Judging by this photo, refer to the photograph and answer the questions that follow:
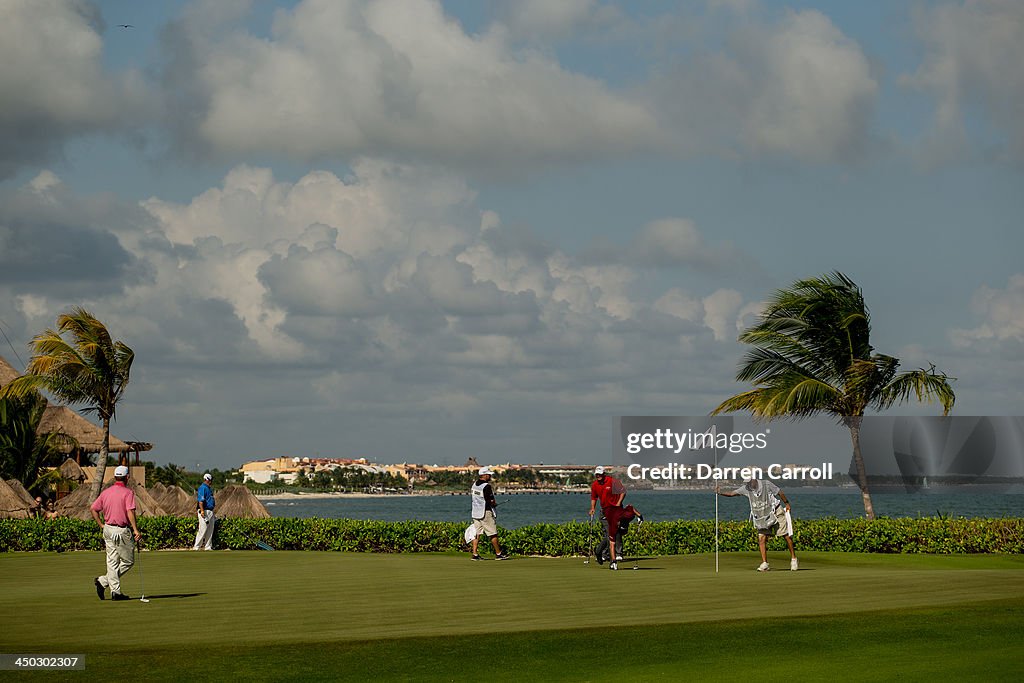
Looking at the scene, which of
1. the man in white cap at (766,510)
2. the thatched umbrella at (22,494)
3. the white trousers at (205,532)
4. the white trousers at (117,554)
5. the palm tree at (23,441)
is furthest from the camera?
the palm tree at (23,441)

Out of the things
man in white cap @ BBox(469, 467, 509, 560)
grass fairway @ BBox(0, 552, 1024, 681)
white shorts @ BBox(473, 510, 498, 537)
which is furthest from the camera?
white shorts @ BBox(473, 510, 498, 537)

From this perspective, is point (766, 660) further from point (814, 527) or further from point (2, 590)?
point (814, 527)

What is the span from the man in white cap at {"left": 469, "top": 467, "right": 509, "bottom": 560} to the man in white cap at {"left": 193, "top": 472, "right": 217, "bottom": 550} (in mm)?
7289

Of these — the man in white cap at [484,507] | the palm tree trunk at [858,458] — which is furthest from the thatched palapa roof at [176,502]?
the palm tree trunk at [858,458]

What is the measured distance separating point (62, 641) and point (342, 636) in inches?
122

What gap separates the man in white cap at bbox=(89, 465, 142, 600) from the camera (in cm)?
1783

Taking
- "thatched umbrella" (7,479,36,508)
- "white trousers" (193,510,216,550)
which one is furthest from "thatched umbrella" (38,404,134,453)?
"white trousers" (193,510,216,550)

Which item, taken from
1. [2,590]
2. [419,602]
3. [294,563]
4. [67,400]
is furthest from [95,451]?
[419,602]

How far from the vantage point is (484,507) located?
89.1 feet

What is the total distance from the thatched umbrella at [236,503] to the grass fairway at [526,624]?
684 inches

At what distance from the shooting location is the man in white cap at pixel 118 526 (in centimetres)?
1783

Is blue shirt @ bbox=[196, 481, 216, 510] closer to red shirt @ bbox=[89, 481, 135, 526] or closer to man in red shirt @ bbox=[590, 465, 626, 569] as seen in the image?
man in red shirt @ bbox=[590, 465, 626, 569]

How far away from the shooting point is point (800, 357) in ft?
121

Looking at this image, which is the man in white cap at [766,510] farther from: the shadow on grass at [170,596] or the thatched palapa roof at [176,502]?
the thatched palapa roof at [176,502]
